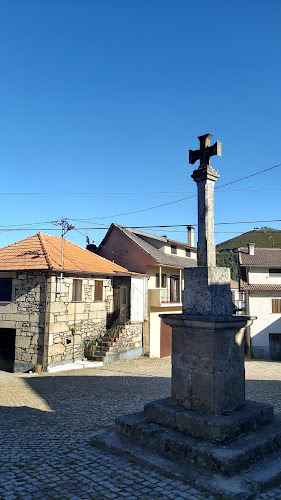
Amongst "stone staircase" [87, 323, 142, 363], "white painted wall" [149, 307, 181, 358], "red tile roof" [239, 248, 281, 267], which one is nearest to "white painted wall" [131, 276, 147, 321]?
"white painted wall" [149, 307, 181, 358]

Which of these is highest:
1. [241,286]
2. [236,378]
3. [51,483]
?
[241,286]

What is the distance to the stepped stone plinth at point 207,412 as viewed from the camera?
427 cm

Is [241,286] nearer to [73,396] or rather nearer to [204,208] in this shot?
[73,396]

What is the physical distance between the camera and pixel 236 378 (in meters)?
5.25

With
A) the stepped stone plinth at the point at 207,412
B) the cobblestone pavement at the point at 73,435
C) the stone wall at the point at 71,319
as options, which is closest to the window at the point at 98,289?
the stone wall at the point at 71,319

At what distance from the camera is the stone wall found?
51.3 feet

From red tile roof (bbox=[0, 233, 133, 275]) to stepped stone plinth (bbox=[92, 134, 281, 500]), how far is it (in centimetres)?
1073

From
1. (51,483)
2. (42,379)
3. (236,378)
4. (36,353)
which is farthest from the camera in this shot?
(36,353)

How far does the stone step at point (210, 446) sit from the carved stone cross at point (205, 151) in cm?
434

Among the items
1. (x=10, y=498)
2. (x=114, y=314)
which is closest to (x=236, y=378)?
(x=10, y=498)

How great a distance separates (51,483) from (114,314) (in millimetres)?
16177

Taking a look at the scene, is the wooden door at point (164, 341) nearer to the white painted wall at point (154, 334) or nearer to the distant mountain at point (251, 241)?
the white painted wall at point (154, 334)

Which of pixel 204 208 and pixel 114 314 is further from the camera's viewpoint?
pixel 114 314

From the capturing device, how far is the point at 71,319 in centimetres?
1680
